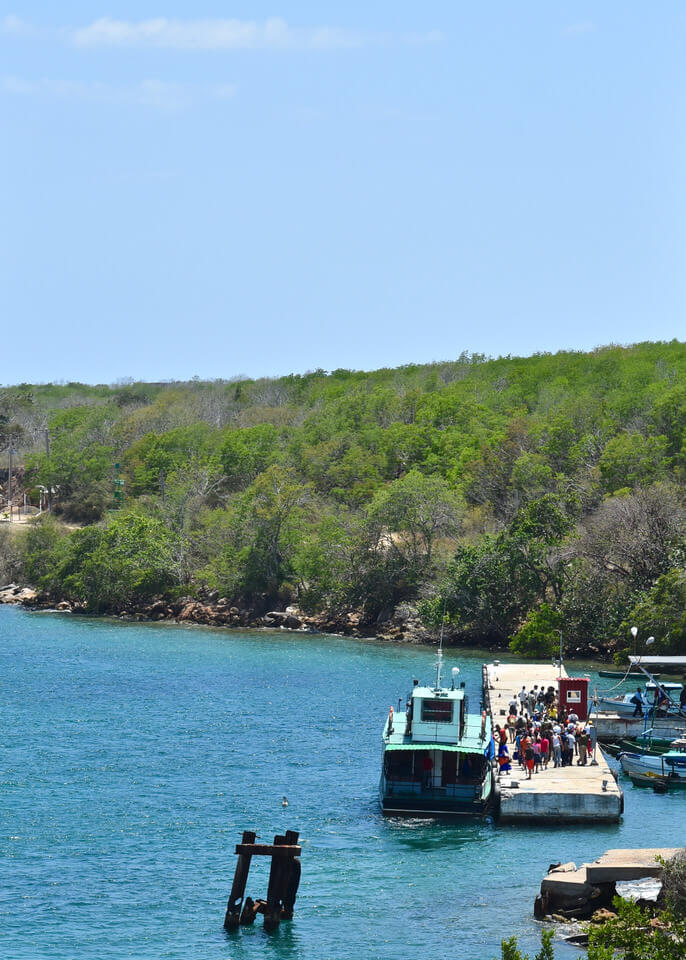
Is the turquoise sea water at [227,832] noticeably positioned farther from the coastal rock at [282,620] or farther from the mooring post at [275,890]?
the coastal rock at [282,620]

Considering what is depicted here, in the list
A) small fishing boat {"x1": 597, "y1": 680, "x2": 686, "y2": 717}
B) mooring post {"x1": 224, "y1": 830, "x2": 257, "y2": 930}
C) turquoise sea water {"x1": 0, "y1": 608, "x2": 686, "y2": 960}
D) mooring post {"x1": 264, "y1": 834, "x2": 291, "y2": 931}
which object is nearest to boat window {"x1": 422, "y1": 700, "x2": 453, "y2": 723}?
turquoise sea water {"x1": 0, "y1": 608, "x2": 686, "y2": 960}

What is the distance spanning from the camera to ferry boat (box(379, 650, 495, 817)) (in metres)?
39.5

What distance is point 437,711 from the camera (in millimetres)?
40875

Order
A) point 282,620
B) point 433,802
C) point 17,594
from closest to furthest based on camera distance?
point 433,802, point 282,620, point 17,594

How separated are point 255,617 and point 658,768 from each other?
158 feet

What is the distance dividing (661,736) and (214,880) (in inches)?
781

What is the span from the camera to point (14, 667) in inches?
2731

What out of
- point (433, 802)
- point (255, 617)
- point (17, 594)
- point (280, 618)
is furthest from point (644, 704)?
point (17, 594)

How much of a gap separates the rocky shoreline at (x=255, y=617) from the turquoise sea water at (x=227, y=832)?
56.0ft

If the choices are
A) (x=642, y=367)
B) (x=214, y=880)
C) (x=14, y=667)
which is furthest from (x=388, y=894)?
(x=642, y=367)

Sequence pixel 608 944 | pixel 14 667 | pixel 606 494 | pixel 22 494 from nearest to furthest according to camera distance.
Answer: pixel 608 944, pixel 14 667, pixel 606 494, pixel 22 494

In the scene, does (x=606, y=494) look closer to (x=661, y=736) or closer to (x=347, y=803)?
(x=661, y=736)

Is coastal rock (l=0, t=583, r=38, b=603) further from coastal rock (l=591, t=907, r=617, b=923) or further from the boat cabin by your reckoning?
coastal rock (l=591, t=907, r=617, b=923)

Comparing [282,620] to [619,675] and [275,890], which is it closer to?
[619,675]
